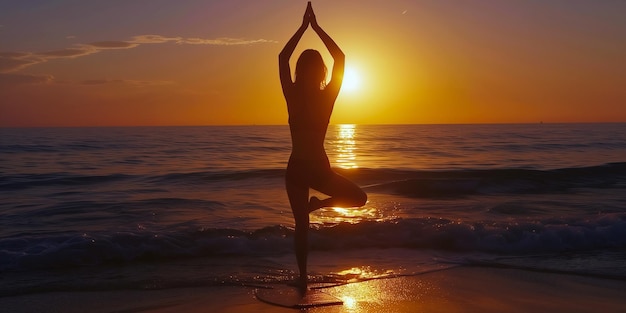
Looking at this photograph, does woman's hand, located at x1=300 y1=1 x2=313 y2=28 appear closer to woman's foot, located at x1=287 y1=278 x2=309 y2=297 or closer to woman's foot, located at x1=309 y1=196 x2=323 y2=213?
woman's foot, located at x1=309 y1=196 x2=323 y2=213

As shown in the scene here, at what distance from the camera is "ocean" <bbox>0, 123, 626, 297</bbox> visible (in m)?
7.91

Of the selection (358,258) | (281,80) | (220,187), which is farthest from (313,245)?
(220,187)

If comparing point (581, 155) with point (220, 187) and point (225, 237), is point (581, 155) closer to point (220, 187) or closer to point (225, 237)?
point (220, 187)

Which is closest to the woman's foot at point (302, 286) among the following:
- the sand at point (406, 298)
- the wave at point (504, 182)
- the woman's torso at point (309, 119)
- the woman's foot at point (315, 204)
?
the sand at point (406, 298)

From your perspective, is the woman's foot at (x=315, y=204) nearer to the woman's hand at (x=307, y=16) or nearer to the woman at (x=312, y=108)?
the woman at (x=312, y=108)

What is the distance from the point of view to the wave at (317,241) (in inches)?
340

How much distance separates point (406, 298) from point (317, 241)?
10.9 ft

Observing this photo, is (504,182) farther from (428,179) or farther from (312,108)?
(312,108)

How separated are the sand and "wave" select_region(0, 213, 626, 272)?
6.27ft

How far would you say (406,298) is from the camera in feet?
20.7

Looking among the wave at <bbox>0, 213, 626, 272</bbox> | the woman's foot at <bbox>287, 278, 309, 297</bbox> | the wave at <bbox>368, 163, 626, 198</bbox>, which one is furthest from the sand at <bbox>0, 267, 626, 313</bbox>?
the wave at <bbox>368, 163, 626, 198</bbox>

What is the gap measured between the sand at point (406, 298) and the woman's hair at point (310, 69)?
2.10m

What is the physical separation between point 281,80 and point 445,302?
2781 mm

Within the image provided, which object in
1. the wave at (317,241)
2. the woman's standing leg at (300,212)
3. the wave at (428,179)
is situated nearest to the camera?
the woman's standing leg at (300,212)
